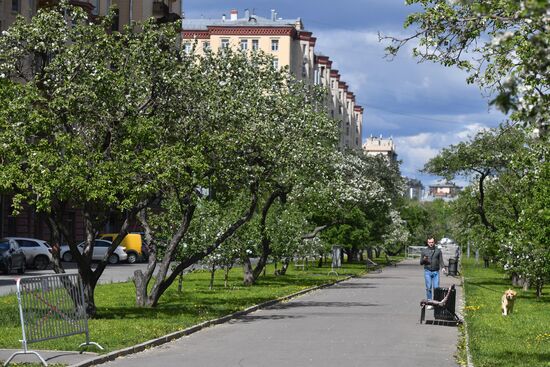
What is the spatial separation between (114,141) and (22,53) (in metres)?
2.37

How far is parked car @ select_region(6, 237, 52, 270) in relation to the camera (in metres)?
43.9

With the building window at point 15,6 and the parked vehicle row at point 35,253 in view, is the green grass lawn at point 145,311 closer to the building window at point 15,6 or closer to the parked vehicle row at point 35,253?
the parked vehicle row at point 35,253

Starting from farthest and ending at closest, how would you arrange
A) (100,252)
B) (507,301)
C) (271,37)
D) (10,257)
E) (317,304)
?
(271,37), (100,252), (10,257), (317,304), (507,301)

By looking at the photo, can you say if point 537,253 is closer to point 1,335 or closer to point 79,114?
point 79,114

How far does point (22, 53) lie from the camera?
19375mm

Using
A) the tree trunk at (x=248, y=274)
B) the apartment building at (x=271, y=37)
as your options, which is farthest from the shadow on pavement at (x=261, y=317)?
the apartment building at (x=271, y=37)

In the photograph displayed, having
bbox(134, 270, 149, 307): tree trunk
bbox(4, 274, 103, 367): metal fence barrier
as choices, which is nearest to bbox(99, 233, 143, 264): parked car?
bbox(134, 270, 149, 307): tree trunk

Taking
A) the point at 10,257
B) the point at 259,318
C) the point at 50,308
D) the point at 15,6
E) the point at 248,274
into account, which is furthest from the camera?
the point at 15,6

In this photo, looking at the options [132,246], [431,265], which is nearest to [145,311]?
[431,265]

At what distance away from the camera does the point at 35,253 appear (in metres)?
44.1

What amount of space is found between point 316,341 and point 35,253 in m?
30.0

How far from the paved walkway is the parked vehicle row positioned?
991 centimetres

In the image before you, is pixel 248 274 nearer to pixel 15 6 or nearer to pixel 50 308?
pixel 15 6

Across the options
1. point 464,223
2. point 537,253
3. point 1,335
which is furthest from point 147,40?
point 464,223
